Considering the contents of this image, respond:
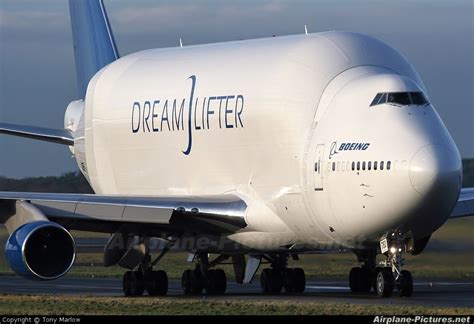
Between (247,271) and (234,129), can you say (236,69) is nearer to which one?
(234,129)

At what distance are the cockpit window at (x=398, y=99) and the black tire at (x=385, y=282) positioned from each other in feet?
11.0

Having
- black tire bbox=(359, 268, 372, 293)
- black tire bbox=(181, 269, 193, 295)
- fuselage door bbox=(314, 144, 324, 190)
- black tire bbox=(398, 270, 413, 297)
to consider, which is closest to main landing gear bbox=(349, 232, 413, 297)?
black tire bbox=(398, 270, 413, 297)

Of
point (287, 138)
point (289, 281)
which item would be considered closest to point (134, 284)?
point (289, 281)

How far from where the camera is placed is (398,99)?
2892cm

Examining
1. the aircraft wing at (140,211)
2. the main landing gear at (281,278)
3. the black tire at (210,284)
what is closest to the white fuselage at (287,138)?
the aircraft wing at (140,211)

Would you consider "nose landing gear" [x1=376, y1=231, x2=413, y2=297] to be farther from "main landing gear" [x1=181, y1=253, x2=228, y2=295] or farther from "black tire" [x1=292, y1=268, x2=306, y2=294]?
"main landing gear" [x1=181, y1=253, x2=228, y2=295]

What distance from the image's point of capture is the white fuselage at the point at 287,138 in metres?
28.1

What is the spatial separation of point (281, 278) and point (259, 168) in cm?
360

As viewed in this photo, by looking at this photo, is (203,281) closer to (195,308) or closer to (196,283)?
(196,283)

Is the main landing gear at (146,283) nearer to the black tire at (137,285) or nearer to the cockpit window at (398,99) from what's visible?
the black tire at (137,285)

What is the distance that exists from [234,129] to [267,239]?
286 cm

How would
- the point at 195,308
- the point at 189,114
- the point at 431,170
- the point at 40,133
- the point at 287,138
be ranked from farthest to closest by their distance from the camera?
the point at 40,133 < the point at 189,114 < the point at 287,138 < the point at 431,170 < the point at 195,308

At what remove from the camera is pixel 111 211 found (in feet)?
104

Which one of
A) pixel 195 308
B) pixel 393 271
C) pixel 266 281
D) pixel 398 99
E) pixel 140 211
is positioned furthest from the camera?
pixel 266 281
